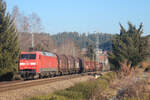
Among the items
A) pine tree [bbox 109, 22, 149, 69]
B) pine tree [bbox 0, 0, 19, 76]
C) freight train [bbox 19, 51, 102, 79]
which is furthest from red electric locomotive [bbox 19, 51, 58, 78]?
pine tree [bbox 109, 22, 149, 69]

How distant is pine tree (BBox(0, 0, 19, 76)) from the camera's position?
2412 cm

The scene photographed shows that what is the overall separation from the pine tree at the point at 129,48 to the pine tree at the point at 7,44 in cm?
1525

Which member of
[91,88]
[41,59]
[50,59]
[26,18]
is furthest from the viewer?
[26,18]

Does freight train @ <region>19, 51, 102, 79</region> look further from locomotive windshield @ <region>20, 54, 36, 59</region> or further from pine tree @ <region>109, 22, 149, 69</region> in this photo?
pine tree @ <region>109, 22, 149, 69</region>

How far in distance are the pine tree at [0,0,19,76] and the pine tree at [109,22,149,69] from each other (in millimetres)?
15250

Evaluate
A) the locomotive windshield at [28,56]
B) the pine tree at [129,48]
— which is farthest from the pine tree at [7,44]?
the pine tree at [129,48]

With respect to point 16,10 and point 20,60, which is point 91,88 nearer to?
point 20,60

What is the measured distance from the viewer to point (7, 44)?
2492cm

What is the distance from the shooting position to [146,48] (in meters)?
36.3

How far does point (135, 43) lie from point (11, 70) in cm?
2006

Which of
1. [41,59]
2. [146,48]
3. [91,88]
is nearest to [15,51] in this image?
[41,59]

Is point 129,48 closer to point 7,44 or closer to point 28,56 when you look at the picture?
point 28,56

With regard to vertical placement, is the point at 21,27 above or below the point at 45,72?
above

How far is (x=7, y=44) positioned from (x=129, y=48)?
1768 centimetres
